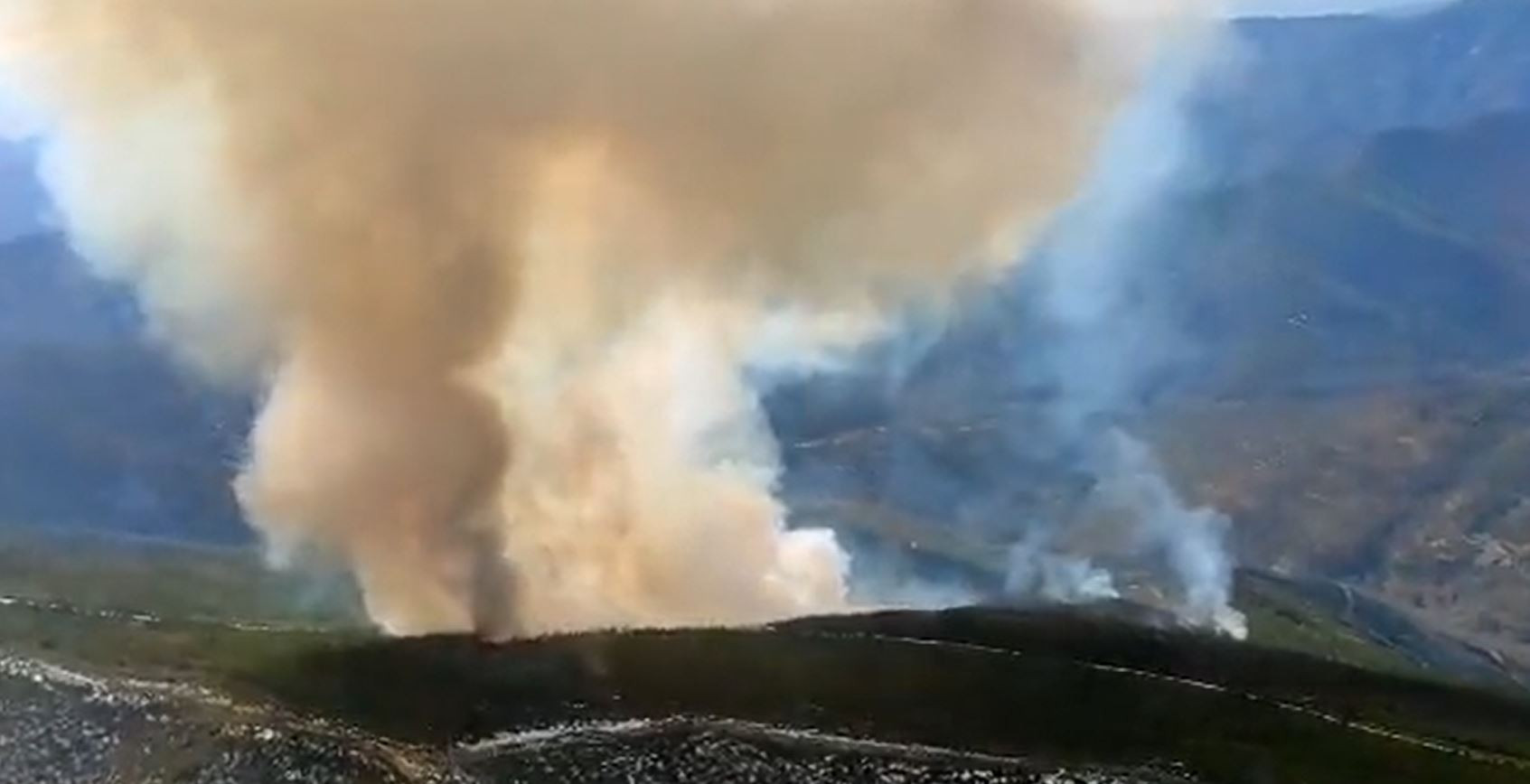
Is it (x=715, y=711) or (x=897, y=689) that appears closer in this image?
(x=715, y=711)

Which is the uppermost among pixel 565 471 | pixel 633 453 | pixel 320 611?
pixel 633 453

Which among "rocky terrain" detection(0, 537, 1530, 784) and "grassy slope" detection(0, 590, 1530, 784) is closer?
"rocky terrain" detection(0, 537, 1530, 784)

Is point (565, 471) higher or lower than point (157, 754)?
higher

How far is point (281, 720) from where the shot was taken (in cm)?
7644

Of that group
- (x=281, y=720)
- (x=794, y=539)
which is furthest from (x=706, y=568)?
(x=281, y=720)

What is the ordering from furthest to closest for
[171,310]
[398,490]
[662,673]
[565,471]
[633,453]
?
[171,310]
[633,453]
[565,471]
[398,490]
[662,673]

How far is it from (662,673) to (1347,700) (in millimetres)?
32313

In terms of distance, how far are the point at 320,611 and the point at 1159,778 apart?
3303 inches

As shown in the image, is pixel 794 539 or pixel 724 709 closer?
pixel 724 709

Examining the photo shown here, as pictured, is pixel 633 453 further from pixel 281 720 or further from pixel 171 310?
pixel 281 720

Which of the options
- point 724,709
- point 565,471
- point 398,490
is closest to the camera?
point 724,709

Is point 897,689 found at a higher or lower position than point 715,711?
higher

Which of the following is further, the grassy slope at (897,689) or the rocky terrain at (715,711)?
the grassy slope at (897,689)

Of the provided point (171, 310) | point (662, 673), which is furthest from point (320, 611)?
point (662, 673)
